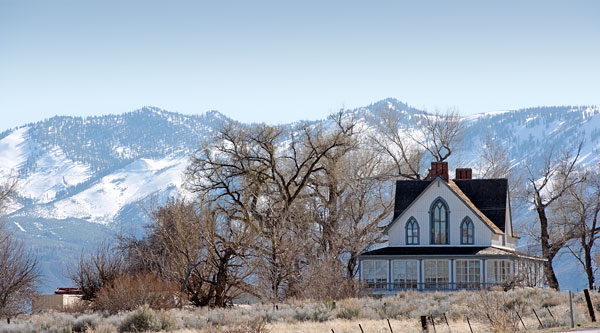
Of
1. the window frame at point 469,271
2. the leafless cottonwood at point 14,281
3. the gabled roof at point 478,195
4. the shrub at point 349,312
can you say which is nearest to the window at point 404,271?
the window frame at point 469,271

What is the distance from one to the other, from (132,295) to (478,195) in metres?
30.7

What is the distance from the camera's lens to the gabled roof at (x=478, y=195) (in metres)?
67.1

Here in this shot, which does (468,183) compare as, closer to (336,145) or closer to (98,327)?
(336,145)

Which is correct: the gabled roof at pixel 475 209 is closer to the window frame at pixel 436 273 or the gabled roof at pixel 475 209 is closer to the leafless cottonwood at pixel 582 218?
the window frame at pixel 436 273

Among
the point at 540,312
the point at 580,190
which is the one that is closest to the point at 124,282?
the point at 540,312

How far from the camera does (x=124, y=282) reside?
149 feet

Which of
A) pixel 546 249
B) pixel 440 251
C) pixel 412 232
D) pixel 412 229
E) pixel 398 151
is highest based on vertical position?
pixel 398 151

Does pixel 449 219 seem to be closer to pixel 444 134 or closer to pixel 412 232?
pixel 412 232

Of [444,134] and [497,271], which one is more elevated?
[444,134]

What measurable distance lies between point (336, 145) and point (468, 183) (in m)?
9.35

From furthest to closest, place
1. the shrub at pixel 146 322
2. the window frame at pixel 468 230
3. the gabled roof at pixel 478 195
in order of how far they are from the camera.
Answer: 1. the gabled roof at pixel 478 195
2. the window frame at pixel 468 230
3. the shrub at pixel 146 322

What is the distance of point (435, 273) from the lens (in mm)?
63875

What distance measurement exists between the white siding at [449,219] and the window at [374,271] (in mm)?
2282

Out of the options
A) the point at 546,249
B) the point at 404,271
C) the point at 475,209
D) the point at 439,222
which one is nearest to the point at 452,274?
the point at 404,271
